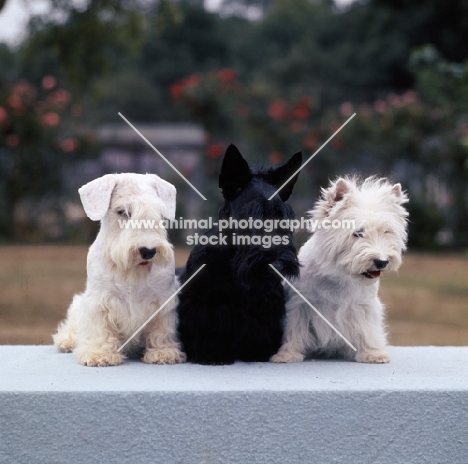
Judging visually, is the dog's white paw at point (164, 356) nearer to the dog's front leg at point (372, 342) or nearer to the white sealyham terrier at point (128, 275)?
the white sealyham terrier at point (128, 275)

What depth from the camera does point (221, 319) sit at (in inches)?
147

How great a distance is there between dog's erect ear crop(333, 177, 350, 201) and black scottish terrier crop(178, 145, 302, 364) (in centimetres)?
22

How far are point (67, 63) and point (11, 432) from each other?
28.9 feet

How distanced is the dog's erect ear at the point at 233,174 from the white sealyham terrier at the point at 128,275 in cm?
29

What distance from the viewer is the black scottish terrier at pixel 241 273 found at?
349 centimetres

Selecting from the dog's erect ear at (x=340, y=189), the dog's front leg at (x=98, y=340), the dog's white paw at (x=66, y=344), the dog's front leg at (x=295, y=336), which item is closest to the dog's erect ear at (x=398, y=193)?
the dog's erect ear at (x=340, y=189)

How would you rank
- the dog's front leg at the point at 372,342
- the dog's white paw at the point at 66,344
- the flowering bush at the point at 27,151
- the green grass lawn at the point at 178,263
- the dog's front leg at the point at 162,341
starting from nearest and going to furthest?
1. the dog's front leg at the point at 162,341
2. the dog's front leg at the point at 372,342
3. the dog's white paw at the point at 66,344
4. the green grass lawn at the point at 178,263
5. the flowering bush at the point at 27,151

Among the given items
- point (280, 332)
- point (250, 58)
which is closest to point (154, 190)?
point (280, 332)

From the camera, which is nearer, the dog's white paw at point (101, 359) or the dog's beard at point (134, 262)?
the dog's beard at point (134, 262)

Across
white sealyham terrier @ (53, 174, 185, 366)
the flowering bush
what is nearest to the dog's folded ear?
white sealyham terrier @ (53, 174, 185, 366)

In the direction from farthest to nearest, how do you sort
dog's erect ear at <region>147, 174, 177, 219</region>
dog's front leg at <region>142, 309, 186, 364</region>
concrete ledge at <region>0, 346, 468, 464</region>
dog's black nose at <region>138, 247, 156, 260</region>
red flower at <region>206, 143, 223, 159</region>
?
1. red flower at <region>206, 143, 223, 159</region>
2. dog's front leg at <region>142, 309, 186, 364</region>
3. dog's erect ear at <region>147, 174, 177, 219</region>
4. dog's black nose at <region>138, 247, 156, 260</region>
5. concrete ledge at <region>0, 346, 468, 464</region>

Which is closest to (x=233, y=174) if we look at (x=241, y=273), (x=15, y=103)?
(x=241, y=273)

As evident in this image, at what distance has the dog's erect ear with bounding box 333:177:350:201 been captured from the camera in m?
3.80

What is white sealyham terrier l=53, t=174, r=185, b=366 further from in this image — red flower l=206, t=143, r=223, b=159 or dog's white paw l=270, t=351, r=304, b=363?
red flower l=206, t=143, r=223, b=159
